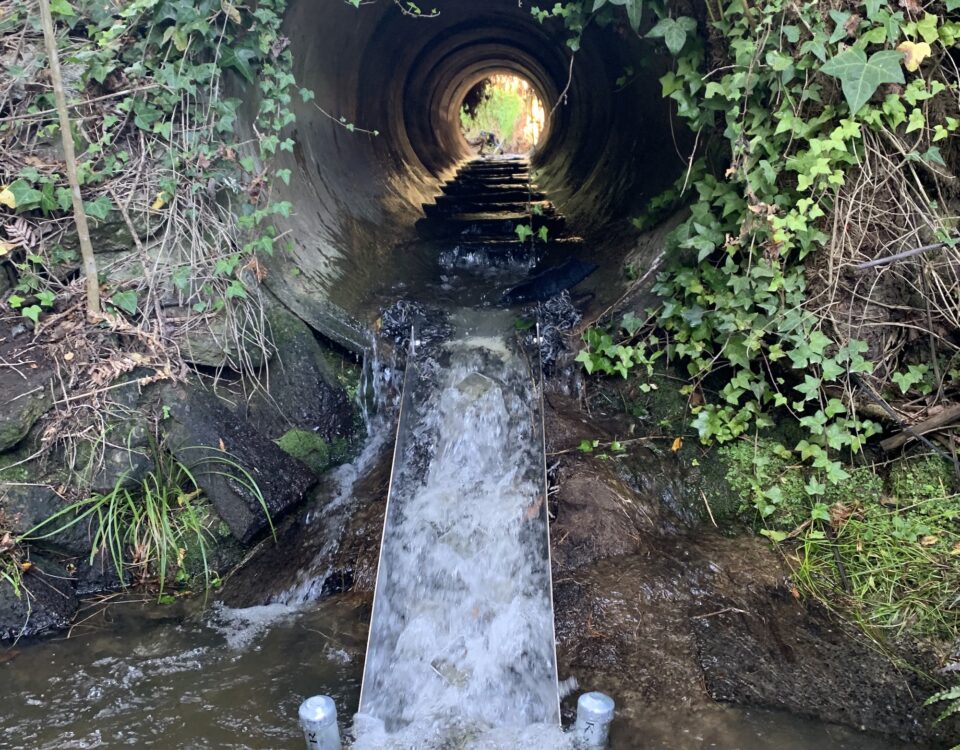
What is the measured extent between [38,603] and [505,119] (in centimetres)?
2193

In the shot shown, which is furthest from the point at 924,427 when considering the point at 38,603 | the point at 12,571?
the point at 12,571

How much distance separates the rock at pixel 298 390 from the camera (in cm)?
433

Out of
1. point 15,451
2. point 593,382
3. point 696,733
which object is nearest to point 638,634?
point 696,733

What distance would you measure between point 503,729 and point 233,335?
2627 millimetres

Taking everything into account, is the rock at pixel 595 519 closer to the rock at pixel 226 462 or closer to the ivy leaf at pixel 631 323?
the ivy leaf at pixel 631 323

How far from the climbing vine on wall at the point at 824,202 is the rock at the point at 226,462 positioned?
2487 millimetres

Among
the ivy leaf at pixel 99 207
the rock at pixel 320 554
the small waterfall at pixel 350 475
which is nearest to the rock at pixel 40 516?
the rock at pixel 320 554

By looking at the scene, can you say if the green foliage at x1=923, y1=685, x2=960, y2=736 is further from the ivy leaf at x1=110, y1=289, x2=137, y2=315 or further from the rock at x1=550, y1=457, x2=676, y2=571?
the ivy leaf at x1=110, y1=289, x2=137, y2=315

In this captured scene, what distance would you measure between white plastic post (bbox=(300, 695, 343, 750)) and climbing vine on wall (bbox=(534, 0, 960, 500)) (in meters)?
2.52

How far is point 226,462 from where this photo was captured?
3.83 m

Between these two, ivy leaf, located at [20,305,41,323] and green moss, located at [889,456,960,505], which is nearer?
green moss, located at [889,456,960,505]

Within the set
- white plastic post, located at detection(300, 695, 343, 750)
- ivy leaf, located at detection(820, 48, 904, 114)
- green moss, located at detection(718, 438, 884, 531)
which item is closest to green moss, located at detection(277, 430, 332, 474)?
white plastic post, located at detection(300, 695, 343, 750)

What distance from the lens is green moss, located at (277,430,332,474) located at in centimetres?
430

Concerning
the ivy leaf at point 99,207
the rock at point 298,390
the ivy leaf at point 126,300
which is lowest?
the rock at point 298,390
